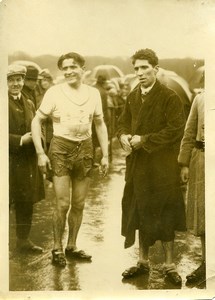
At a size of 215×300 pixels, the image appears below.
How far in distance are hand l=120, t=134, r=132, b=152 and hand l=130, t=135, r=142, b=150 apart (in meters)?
0.01

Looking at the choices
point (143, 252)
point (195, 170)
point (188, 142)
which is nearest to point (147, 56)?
point (188, 142)

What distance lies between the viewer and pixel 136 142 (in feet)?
6.57

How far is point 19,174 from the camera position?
6.58ft

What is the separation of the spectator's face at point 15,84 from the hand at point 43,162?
0.27 metres

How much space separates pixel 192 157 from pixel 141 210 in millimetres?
293

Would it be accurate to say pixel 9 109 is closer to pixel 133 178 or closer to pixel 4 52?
pixel 4 52

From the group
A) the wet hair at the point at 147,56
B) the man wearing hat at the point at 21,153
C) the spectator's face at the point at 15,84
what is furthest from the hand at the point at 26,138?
the wet hair at the point at 147,56

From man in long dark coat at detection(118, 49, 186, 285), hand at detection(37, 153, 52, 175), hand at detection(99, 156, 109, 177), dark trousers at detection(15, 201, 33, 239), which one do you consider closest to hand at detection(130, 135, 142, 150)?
man in long dark coat at detection(118, 49, 186, 285)

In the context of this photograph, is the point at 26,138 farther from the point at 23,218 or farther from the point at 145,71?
the point at 145,71

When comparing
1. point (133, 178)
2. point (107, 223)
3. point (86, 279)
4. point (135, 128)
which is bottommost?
point (86, 279)

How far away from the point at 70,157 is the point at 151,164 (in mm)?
323

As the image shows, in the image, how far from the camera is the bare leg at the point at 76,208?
2000 mm

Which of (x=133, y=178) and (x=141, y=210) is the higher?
(x=133, y=178)

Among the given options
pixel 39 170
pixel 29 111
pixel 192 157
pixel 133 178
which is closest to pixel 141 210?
pixel 133 178
